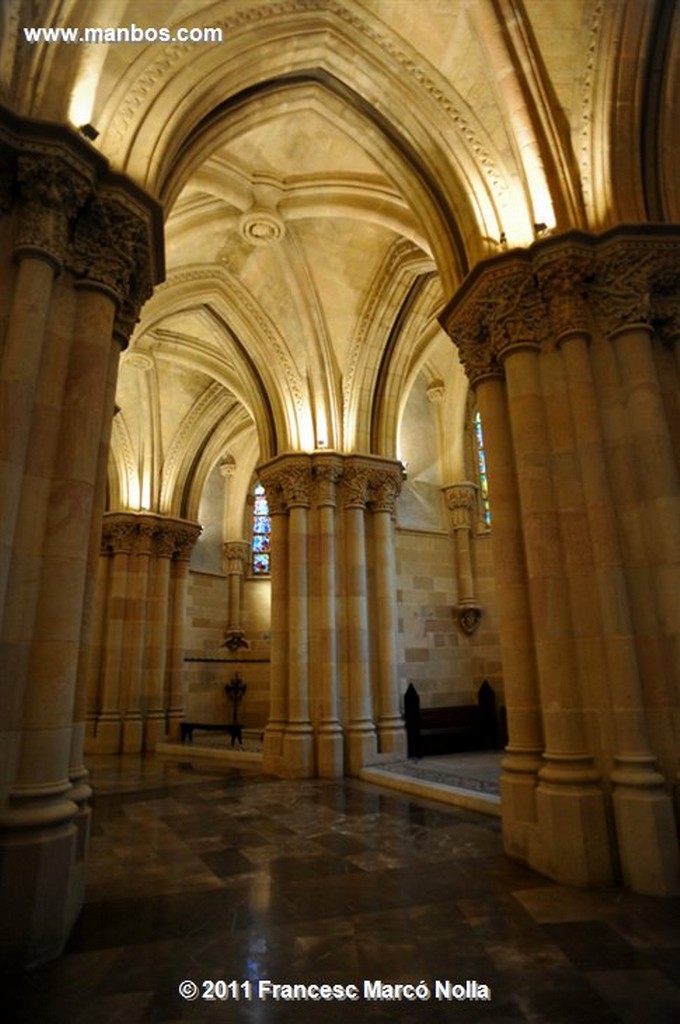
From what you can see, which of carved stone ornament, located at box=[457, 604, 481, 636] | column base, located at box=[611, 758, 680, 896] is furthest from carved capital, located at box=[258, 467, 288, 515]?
column base, located at box=[611, 758, 680, 896]

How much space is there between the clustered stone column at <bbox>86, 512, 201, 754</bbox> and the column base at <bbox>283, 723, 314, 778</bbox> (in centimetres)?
528

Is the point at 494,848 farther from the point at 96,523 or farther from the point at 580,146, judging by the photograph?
the point at 580,146

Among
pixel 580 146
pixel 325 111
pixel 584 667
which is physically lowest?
pixel 584 667

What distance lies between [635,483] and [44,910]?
16.1 feet

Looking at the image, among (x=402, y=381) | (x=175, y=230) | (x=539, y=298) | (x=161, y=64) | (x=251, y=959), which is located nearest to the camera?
(x=251, y=959)

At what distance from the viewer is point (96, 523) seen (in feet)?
13.6

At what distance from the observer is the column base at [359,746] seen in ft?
28.8

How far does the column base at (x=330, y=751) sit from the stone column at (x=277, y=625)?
0.60 metres

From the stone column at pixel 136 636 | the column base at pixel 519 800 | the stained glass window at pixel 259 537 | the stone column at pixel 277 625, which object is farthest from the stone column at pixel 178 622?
the column base at pixel 519 800

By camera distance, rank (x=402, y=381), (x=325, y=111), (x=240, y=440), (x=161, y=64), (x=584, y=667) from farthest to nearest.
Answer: (x=240, y=440)
(x=402, y=381)
(x=325, y=111)
(x=161, y=64)
(x=584, y=667)

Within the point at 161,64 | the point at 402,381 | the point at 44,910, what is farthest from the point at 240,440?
the point at 44,910

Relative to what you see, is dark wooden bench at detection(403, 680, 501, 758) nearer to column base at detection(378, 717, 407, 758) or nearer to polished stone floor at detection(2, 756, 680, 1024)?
column base at detection(378, 717, 407, 758)

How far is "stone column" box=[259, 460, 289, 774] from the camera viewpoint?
30.1 ft

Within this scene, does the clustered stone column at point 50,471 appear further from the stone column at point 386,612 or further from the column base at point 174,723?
the column base at point 174,723
